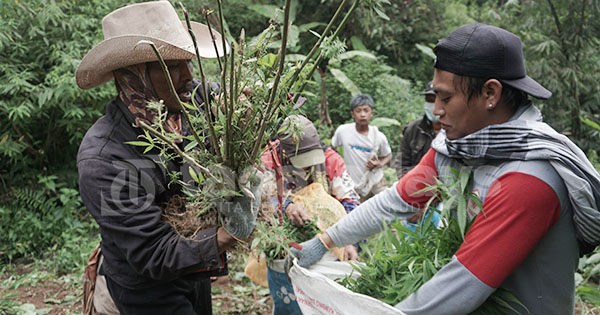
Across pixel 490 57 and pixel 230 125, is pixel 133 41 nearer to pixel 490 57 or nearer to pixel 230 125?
pixel 230 125

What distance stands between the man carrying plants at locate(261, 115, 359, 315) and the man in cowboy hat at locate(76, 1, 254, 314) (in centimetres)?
49

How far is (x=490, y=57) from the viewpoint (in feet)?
4.97

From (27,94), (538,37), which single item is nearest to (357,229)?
(27,94)

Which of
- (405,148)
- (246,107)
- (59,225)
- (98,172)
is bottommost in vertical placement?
(59,225)

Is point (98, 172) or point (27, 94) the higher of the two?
point (98, 172)

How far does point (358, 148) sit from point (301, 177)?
310 centimetres

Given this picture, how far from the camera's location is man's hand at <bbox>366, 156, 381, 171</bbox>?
5.65m

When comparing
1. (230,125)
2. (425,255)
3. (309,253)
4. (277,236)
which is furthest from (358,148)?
(230,125)

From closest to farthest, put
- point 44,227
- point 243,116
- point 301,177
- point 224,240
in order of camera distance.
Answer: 1. point 243,116
2. point 224,240
3. point 301,177
4. point 44,227

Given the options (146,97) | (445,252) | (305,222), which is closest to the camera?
(445,252)

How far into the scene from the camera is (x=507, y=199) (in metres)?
1.39

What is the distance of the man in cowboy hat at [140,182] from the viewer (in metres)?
1.73

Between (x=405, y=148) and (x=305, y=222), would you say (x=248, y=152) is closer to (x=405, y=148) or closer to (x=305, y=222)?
(x=305, y=222)

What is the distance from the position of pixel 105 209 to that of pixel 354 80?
30.1 feet
